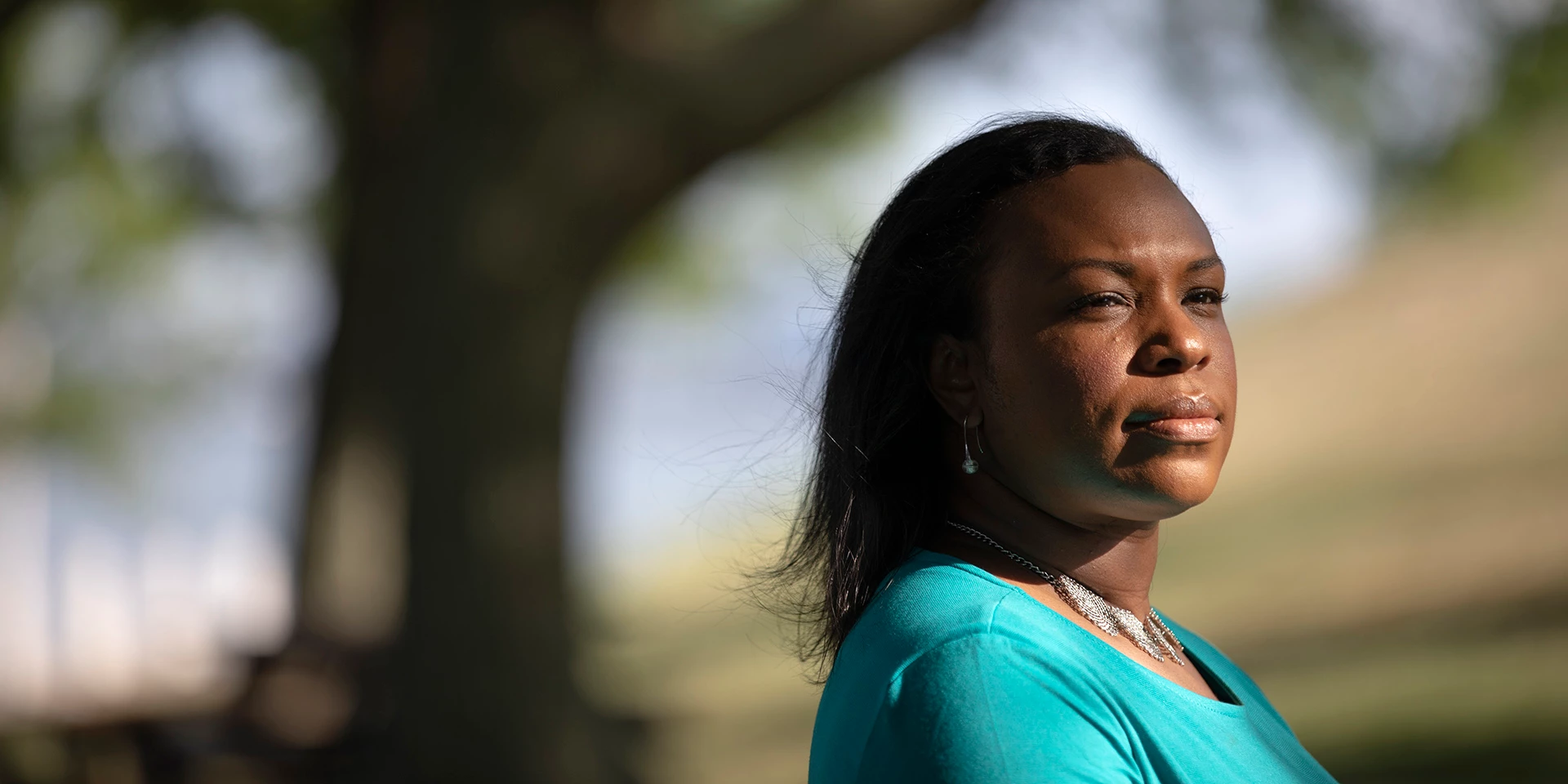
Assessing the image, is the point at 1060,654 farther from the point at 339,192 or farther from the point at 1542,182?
the point at 1542,182

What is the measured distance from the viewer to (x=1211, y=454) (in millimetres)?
1659

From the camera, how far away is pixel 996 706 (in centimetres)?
137

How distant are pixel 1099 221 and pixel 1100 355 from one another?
0.56 ft

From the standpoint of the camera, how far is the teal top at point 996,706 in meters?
1.36

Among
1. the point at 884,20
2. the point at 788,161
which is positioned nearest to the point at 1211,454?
the point at 884,20

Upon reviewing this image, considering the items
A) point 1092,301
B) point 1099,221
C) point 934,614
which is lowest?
point 934,614

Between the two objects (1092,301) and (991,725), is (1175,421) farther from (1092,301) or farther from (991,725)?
(991,725)

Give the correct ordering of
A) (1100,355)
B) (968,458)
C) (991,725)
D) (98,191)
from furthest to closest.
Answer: (98,191) < (968,458) < (1100,355) < (991,725)

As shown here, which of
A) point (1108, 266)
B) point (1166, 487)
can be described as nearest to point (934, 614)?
point (1166, 487)

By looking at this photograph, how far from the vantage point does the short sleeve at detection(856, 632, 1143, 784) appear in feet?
4.42

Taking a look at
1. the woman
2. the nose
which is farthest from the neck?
the nose

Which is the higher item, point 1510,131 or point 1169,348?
point 1510,131

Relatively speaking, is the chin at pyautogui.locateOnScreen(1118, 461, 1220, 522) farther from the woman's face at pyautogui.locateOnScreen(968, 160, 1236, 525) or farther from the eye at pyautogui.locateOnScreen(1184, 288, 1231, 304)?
the eye at pyautogui.locateOnScreen(1184, 288, 1231, 304)

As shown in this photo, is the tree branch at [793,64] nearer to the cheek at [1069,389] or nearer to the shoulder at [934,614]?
the cheek at [1069,389]
